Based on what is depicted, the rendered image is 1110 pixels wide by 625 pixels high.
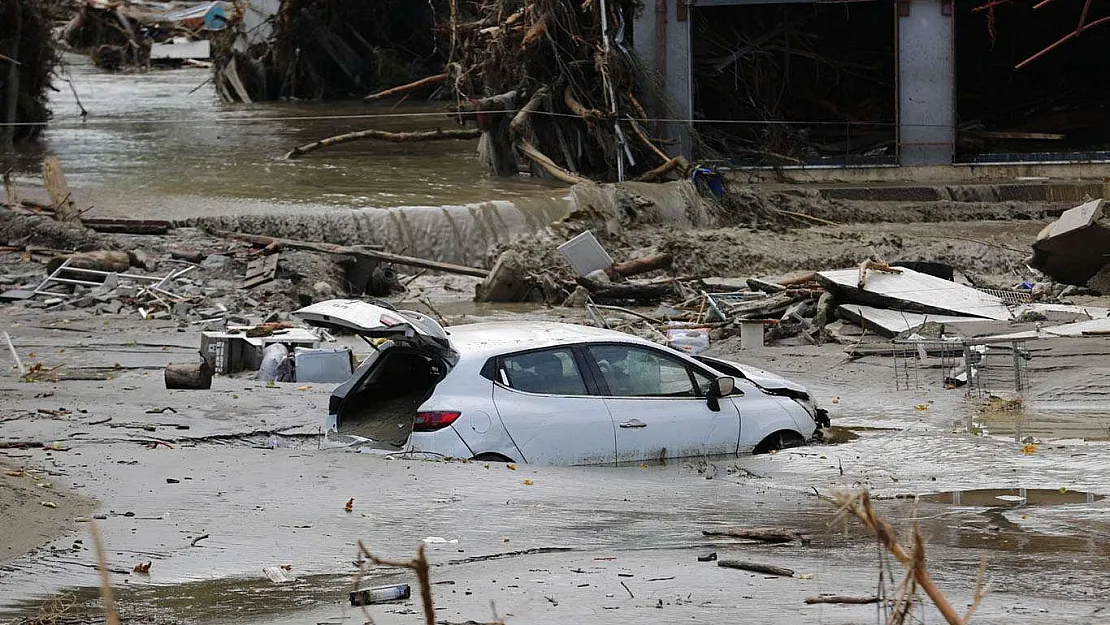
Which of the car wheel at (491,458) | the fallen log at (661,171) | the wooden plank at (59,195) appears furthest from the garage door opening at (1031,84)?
the car wheel at (491,458)

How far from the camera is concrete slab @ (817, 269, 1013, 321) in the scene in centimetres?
1598

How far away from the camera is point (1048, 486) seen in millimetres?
9039

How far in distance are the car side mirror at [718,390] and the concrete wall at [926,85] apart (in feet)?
59.8

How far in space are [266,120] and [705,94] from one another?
1246 centimetres

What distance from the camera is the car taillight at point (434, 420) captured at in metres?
9.24

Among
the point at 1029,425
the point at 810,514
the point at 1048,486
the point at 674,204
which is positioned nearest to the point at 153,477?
the point at 810,514

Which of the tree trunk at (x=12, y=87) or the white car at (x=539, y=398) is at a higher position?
the tree trunk at (x=12, y=87)

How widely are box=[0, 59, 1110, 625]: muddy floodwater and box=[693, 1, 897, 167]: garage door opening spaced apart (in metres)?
13.5

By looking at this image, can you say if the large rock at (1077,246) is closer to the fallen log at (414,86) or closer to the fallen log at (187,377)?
the fallen log at (187,377)

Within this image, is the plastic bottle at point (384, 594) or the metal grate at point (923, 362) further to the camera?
the metal grate at point (923, 362)

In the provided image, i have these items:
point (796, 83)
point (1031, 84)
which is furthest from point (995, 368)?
point (1031, 84)

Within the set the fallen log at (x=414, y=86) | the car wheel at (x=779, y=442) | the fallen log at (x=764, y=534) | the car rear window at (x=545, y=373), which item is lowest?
the car wheel at (x=779, y=442)

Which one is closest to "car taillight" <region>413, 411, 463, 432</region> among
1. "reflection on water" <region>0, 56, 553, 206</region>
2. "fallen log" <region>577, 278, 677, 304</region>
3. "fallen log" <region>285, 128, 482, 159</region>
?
"fallen log" <region>577, 278, 677, 304</region>

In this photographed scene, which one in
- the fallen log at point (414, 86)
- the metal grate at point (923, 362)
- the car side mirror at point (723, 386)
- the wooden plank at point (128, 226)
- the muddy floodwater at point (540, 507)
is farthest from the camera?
the fallen log at point (414, 86)
